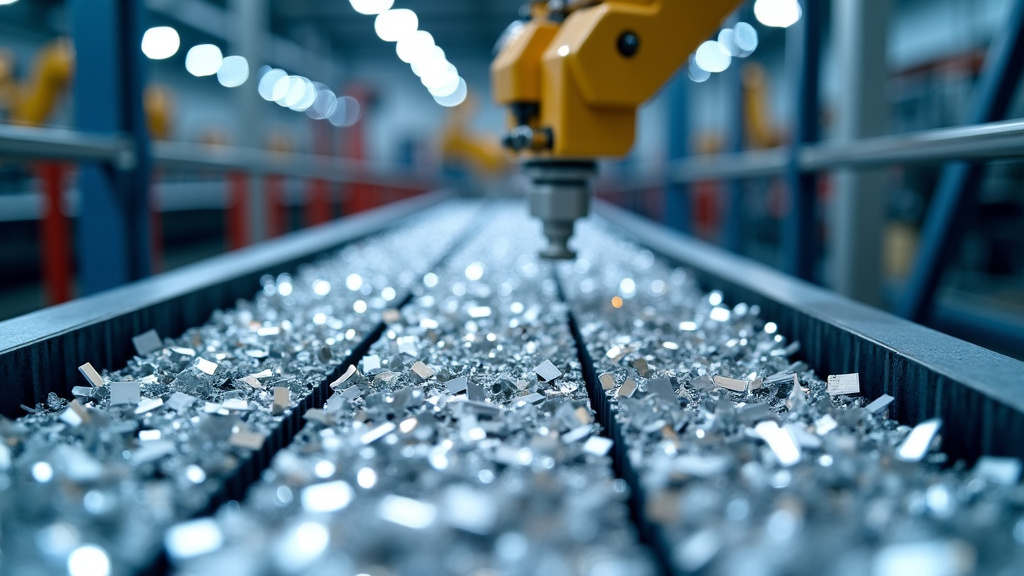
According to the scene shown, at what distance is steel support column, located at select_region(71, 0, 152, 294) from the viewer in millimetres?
1747

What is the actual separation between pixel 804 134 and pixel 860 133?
0.18 metres

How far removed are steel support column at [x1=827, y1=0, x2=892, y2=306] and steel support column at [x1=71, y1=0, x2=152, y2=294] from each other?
187 cm

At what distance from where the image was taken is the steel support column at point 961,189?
1.76 meters

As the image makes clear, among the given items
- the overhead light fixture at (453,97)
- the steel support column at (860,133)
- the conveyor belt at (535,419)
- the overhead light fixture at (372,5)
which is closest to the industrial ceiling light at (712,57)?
the overhead light fixture at (372,5)

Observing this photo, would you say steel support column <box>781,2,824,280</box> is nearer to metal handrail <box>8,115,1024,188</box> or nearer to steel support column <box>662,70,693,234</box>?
metal handrail <box>8,115,1024,188</box>

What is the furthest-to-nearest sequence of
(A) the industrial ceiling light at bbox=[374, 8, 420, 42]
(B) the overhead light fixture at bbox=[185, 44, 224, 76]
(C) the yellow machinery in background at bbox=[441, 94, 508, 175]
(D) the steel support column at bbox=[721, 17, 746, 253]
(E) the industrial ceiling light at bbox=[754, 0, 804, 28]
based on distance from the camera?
1. (B) the overhead light fixture at bbox=[185, 44, 224, 76]
2. (A) the industrial ceiling light at bbox=[374, 8, 420, 42]
3. (C) the yellow machinery in background at bbox=[441, 94, 508, 175]
4. (E) the industrial ceiling light at bbox=[754, 0, 804, 28]
5. (D) the steel support column at bbox=[721, 17, 746, 253]

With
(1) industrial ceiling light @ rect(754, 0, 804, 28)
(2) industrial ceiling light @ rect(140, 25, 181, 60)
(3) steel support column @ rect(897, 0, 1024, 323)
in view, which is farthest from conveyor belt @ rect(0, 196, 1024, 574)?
(2) industrial ceiling light @ rect(140, 25, 181, 60)

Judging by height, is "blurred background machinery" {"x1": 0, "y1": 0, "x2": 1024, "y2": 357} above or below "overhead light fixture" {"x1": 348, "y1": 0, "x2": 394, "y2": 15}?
below

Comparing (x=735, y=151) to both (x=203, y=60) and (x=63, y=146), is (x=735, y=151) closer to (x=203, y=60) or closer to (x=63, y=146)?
(x=63, y=146)

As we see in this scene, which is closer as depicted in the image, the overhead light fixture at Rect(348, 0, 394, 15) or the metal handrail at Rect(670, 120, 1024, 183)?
the metal handrail at Rect(670, 120, 1024, 183)

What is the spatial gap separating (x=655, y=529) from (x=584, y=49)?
32.7 inches

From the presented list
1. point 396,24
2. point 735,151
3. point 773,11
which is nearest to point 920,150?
point 735,151

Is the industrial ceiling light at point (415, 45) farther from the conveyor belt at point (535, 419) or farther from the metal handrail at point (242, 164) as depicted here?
the conveyor belt at point (535, 419)

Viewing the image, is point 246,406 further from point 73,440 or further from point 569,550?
point 569,550
